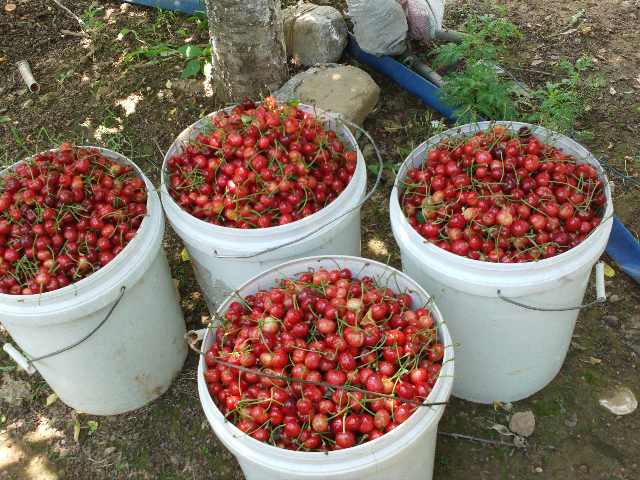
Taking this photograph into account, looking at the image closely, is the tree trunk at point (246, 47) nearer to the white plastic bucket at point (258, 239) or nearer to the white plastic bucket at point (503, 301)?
the white plastic bucket at point (258, 239)

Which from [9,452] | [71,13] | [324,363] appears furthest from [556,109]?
[71,13]

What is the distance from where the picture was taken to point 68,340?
2.64m

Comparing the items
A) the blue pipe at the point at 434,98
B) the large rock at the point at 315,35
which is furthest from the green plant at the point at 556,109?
the large rock at the point at 315,35

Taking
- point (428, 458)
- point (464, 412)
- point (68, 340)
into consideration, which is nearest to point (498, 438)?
point (464, 412)

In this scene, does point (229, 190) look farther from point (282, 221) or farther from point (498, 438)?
point (498, 438)

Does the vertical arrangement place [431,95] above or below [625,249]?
above

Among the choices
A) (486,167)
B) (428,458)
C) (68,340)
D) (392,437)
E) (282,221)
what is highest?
(486,167)

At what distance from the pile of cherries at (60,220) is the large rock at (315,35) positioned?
2827mm

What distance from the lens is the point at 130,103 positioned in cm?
520

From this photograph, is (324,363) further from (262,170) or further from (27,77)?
(27,77)

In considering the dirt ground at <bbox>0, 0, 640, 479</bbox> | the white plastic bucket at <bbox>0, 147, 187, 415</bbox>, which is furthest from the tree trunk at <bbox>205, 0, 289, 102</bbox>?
the white plastic bucket at <bbox>0, 147, 187, 415</bbox>

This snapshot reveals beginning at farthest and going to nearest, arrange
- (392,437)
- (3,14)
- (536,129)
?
(3,14), (536,129), (392,437)

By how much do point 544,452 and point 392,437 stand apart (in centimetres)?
148

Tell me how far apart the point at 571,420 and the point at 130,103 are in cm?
467
